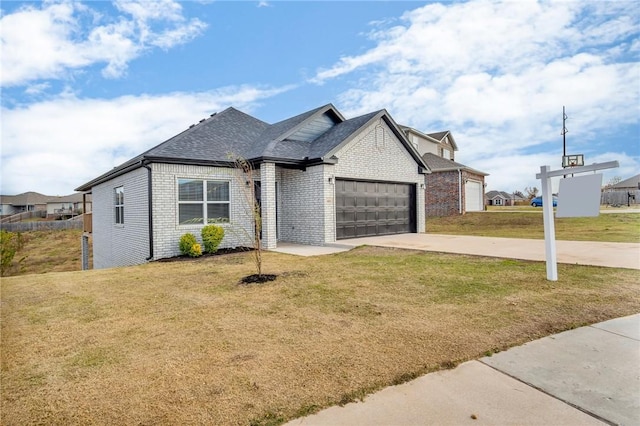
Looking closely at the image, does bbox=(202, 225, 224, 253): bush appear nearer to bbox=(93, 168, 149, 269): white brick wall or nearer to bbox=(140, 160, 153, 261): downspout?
bbox=(140, 160, 153, 261): downspout

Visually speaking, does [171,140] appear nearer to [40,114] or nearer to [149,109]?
[40,114]

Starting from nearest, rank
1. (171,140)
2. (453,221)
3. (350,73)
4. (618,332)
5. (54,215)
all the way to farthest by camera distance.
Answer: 1. (618,332)
2. (171,140)
3. (350,73)
4. (453,221)
5. (54,215)

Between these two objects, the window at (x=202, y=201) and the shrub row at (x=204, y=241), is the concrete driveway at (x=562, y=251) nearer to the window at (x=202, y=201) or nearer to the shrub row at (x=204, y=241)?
the shrub row at (x=204, y=241)

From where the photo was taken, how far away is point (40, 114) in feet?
41.3

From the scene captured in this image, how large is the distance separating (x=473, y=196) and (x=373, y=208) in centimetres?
1725

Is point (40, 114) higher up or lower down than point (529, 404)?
higher up

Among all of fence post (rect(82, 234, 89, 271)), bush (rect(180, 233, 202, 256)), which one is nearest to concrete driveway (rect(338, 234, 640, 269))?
bush (rect(180, 233, 202, 256))

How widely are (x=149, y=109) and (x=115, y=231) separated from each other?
6.58 meters

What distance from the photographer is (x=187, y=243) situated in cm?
1128

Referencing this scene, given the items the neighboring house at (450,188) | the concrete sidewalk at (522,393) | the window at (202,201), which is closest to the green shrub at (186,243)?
the window at (202,201)

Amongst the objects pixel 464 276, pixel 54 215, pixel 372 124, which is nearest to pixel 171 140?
pixel 372 124

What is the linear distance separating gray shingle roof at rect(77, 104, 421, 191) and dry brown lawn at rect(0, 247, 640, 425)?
548 cm

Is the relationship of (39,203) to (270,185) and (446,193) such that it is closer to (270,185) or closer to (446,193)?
(270,185)

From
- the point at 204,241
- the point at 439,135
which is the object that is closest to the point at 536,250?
the point at 204,241
